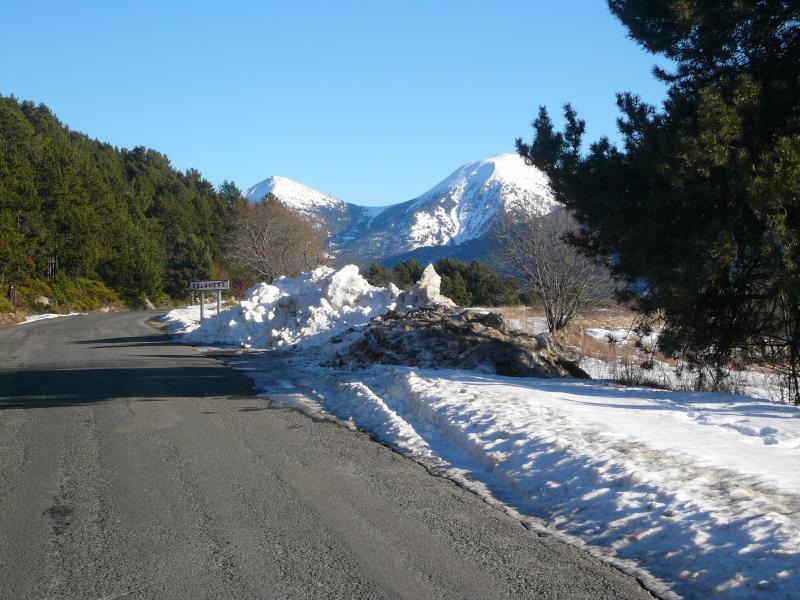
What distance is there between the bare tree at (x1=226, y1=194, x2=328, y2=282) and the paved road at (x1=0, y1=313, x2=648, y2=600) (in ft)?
147

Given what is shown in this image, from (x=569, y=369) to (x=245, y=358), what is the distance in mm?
8786

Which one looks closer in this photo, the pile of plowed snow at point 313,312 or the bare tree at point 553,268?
the pile of plowed snow at point 313,312

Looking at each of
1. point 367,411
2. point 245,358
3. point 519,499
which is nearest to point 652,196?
point 367,411

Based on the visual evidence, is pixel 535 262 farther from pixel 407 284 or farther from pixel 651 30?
pixel 407 284

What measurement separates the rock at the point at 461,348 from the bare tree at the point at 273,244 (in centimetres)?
3810

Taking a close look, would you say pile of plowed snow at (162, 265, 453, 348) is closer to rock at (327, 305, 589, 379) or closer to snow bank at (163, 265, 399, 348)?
snow bank at (163, 265, 399, 348)

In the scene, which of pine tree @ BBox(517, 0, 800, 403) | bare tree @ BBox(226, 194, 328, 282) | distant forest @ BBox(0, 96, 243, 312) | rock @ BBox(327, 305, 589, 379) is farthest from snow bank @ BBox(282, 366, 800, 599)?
distant forest @ BBox(0, 96, 243, 312)

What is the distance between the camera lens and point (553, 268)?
29578mm

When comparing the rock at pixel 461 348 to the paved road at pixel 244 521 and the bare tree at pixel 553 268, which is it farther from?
the bare tree at pixel 553 268

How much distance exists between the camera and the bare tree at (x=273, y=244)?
54.9 metres

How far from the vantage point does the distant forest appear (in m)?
56.6

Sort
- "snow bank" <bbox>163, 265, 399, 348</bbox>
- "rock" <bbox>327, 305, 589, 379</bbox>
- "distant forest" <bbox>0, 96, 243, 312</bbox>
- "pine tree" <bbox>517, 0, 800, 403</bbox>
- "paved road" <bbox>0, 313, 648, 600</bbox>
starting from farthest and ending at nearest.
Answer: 1. "distant forest" <bbox>0, 96, 243, 312</bbox>
2. "snow bank" <bbox>163, 265, 399, 348</bbox>
3. "rock" <bbox>327, 305, 589, 379</bbox>
4. "pine tree" <bbox>517, 0, 800, 403</bbox>
5. "paved road" <bbox>0, 313, 648, 600</bbox>

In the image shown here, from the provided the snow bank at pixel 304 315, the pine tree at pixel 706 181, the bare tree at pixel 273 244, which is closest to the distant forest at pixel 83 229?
the bare tree at pixel 273 244

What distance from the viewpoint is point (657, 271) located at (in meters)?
10.4
